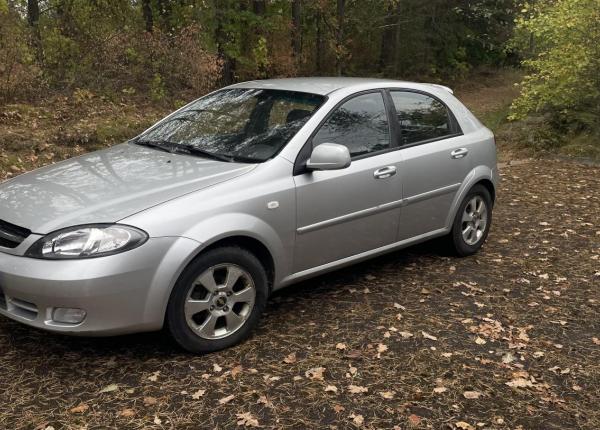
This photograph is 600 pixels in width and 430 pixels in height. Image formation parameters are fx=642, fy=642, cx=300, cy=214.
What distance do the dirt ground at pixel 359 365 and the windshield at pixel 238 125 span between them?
48.0 inches

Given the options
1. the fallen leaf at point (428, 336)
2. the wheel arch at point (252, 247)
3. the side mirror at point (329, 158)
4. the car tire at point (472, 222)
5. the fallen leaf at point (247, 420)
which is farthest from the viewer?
the car tire at point (472, 222)

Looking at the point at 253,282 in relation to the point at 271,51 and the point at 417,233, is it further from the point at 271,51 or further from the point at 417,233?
the point at 271,51

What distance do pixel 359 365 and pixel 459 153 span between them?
2.42 metres

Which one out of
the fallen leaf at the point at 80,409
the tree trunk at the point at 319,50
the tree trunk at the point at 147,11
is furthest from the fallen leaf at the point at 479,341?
the tree trunk at the point at 319,50

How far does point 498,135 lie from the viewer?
43.6ft

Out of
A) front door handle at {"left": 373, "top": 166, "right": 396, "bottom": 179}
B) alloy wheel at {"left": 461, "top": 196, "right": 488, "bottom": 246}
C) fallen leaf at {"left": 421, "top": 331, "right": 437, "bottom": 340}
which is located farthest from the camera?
alloy wheel at {"left": 461, "top": 196, "right": 488, "bottom": 246}

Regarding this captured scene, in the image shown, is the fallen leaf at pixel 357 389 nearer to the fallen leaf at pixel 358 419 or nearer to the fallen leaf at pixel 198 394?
the fallen leaf at pixel 358 419

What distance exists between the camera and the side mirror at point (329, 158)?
4.21 meters

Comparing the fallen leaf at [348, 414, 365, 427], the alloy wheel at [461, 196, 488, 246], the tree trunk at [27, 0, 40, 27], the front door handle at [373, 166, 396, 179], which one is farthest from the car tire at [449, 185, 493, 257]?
the tree trunk at [27, 0, 40, 27]

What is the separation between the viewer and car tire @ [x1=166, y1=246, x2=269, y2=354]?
12.2ft

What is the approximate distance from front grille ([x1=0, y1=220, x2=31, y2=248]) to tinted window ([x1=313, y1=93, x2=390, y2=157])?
6.50 feet

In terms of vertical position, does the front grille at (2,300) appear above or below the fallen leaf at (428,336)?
above

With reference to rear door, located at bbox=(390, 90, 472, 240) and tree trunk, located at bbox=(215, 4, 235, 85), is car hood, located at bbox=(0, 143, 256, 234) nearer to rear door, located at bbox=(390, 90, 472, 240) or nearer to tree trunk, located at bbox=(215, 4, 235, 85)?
rear door, located at bbox=(390, 90, 472, 240)

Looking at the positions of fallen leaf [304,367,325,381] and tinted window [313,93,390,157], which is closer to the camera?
fallen leaf [304,367,325,381]
